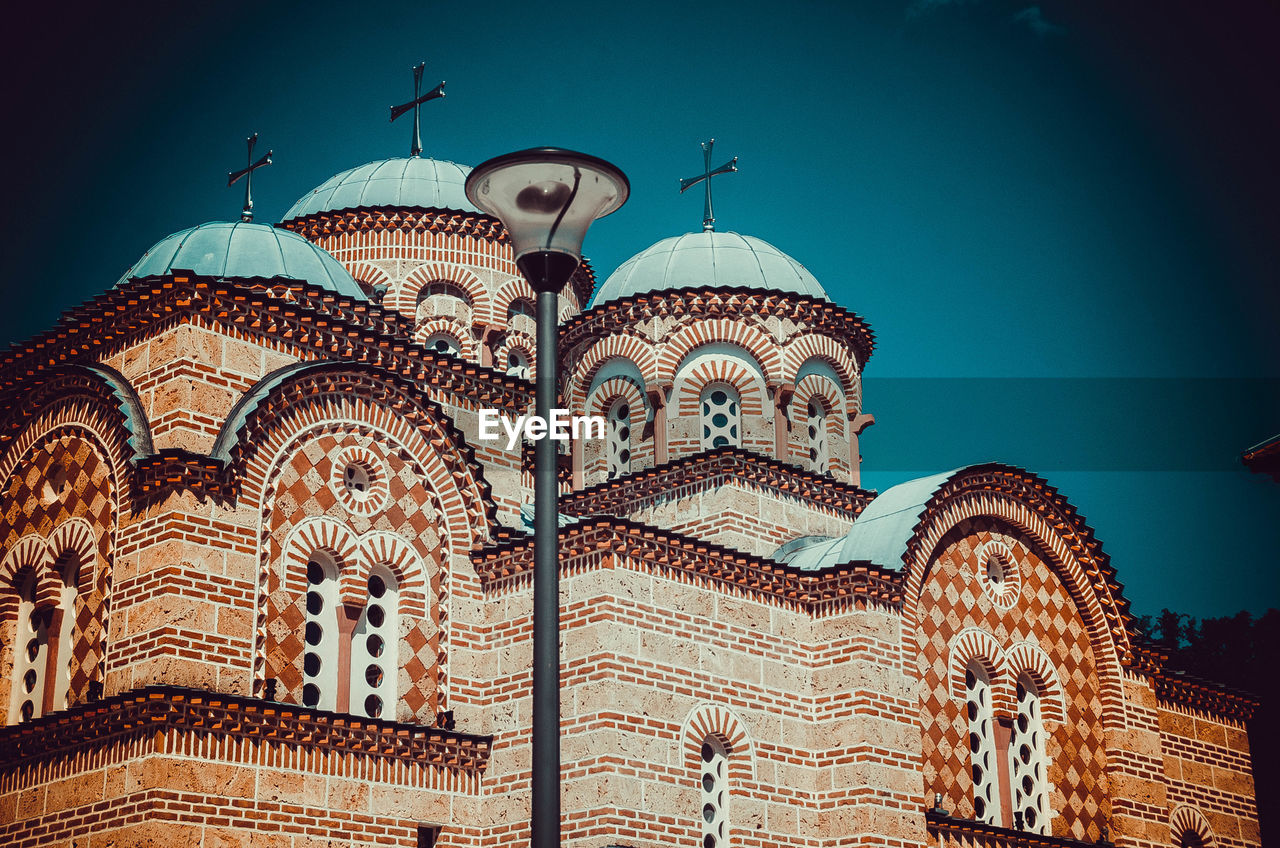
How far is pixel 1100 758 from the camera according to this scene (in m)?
16.8

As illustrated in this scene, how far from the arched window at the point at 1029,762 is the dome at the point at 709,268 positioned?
219 inches

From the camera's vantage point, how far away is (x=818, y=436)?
1891cm

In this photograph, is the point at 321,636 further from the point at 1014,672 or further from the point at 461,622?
the point at 1014,672

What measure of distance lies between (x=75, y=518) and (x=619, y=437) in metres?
7.06

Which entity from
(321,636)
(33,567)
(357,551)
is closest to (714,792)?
(321,636)

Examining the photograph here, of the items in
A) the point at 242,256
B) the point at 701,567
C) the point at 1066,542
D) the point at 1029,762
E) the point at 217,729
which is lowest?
the point at 217,729

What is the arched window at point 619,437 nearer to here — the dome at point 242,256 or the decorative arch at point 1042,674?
the dome at point 242,256

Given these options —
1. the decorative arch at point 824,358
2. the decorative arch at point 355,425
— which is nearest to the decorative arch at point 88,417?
the decorative arch at point 355,425

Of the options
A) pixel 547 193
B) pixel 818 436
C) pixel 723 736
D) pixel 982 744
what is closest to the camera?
pixel 547 193

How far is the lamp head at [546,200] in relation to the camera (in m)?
7.98

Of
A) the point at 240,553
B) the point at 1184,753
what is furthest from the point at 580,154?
the point at 1184,753

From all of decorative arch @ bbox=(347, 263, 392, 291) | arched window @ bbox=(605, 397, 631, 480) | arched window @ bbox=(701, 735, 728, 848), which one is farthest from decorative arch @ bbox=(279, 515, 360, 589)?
decorative arch @ bbox=(347, 263, 392, 291)

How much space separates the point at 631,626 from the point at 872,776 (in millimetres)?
2698

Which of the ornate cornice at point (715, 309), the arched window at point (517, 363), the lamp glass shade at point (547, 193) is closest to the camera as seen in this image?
the lamp glass shade at point (547, 193)
